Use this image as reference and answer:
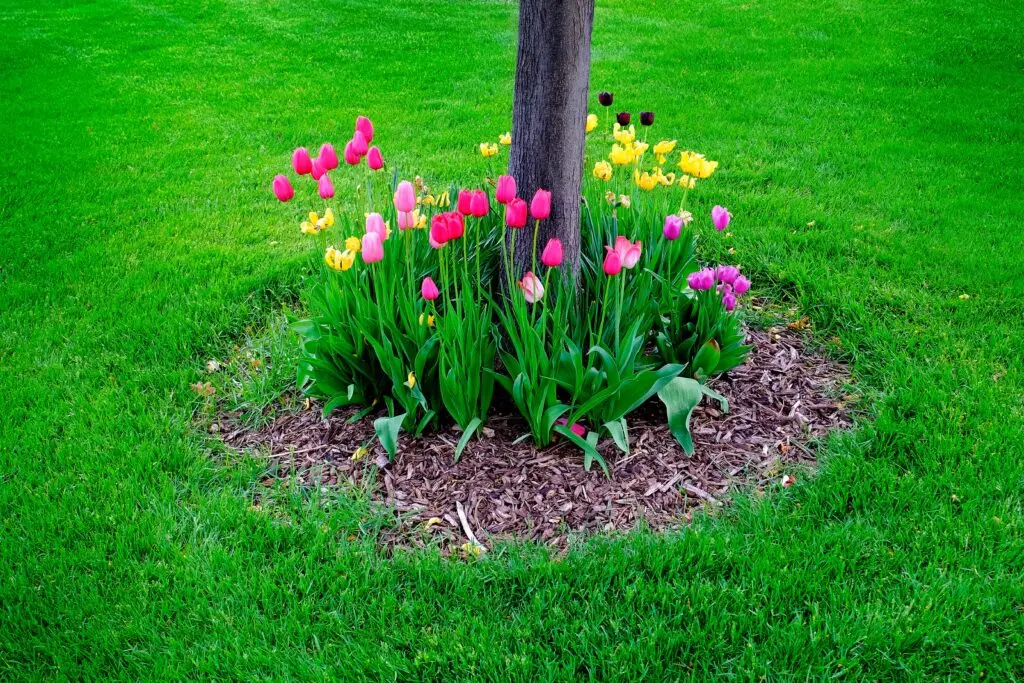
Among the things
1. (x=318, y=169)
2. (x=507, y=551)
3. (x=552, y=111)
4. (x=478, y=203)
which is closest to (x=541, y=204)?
(x=478, y=203)

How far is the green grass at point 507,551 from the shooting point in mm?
2434

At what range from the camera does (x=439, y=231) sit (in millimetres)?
2887

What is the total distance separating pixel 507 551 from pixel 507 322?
33.0 inches

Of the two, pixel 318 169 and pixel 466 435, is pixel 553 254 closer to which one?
pixel 466 435

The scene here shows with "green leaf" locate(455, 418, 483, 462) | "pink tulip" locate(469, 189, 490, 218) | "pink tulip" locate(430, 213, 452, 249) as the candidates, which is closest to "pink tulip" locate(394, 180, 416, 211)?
"pink tulip" locate(430, 213, 452, 249)

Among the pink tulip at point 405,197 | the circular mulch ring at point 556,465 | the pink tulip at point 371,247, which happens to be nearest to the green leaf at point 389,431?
the circular mulch ring at point 556,465

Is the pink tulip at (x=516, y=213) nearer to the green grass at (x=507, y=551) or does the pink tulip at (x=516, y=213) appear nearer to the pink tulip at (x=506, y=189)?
the pink tulip at (x=506, y=189)

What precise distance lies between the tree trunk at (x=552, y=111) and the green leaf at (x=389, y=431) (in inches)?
32.8

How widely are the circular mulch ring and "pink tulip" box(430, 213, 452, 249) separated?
82 cm

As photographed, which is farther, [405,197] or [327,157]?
[327,157]

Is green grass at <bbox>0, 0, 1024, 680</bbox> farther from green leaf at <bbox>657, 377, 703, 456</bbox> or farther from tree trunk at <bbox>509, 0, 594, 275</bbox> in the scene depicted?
tree trunk at <bbox>509, 0, 594, 275</bbox>

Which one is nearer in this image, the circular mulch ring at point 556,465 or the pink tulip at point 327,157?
the circular mulch ring at point 556,465

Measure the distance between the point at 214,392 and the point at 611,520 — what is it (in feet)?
6.31

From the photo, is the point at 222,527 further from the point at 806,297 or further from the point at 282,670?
the point at 806,297
